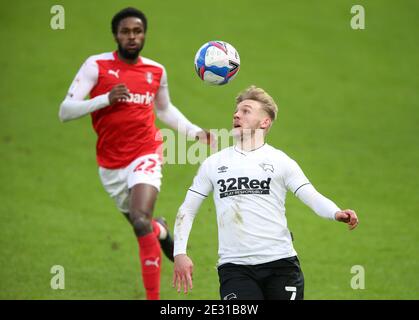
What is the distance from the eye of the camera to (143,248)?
29.2 ft

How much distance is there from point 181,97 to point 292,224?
856 cm

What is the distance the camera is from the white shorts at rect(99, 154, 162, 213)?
366 inches

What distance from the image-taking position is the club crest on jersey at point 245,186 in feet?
21.6

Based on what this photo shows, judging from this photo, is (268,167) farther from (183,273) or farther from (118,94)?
(118,94)

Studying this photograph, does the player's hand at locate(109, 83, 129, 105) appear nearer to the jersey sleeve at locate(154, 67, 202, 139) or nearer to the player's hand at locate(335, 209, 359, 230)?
the jersey sleeve at locate(154, 67, 202, 139)

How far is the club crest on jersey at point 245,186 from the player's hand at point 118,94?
2.72m

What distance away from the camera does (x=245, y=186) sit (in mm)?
6590

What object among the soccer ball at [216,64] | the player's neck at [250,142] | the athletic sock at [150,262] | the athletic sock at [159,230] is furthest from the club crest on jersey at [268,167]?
the athletic sock at [159,230]

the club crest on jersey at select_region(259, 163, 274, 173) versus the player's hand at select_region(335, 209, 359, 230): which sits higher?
the club crest on jersey at select_region(259, 163, 274, 173)

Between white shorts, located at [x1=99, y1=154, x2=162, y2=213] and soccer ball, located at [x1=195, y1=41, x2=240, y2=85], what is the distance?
1.65 metres

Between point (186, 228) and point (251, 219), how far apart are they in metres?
0.54

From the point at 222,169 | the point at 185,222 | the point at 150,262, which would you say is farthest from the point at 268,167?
the point at 150,262

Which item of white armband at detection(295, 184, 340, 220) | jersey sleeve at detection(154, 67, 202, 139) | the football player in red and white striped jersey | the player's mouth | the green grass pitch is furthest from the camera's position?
the green grass pitch

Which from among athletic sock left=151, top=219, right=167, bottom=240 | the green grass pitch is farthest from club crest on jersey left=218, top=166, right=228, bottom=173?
the green grass pitch
